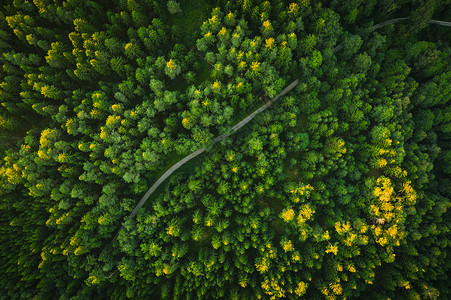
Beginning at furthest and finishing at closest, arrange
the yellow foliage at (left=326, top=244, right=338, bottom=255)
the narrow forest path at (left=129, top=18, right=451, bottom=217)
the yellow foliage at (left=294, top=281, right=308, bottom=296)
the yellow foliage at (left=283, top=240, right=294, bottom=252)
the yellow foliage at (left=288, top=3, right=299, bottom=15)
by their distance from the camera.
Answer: the narrow forest path at (left=129, top=18, right=451, bottom=217)
the yellow foliage at (left=283, top=240, right=294, bottom=252)
the yellow foliage at (left=288, top=3, right=299, bottom=15)
the yellow foliage at (left=326, top=244, right=338, bottom=255)
the yellow foliage at (left=294, top=281, right=308, bottom=296)

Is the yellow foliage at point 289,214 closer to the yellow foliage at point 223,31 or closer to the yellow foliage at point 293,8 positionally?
the yellow foliage at point 223,31


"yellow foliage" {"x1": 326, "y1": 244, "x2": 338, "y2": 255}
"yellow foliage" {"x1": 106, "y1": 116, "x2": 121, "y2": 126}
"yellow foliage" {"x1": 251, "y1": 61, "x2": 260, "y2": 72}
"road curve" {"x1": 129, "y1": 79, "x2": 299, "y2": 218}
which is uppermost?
"yellow foliage" {"x1": 106, "y1": 116, "x2": 121, "y2": 126}

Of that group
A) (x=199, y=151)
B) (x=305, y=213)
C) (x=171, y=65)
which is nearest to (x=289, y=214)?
(x=305, y=213)

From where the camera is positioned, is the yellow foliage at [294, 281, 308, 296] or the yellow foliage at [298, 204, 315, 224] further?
the yellow foliage at [298, 204, 315, 224]

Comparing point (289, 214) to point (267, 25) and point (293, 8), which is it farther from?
point (293, 8)

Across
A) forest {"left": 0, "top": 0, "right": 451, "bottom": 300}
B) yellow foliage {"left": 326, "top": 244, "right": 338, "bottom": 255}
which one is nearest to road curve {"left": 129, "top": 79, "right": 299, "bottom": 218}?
Answer: forest {"left": 0, "top": 0, "right": 451, "bottom": 300}

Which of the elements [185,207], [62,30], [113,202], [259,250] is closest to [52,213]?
[113,202]

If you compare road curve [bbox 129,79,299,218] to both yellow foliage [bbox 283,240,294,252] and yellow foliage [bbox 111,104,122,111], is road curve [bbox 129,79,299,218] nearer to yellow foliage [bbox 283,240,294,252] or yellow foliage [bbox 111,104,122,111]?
yellow foliage [bbox 111,104,122,111]

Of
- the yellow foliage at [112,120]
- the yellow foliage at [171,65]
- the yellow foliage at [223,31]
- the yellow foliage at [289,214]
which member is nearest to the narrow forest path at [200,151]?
the yellow foliage at [112,120]

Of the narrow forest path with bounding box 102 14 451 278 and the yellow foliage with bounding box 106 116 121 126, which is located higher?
the yellow foliage with bounding box 106 116 121 126
